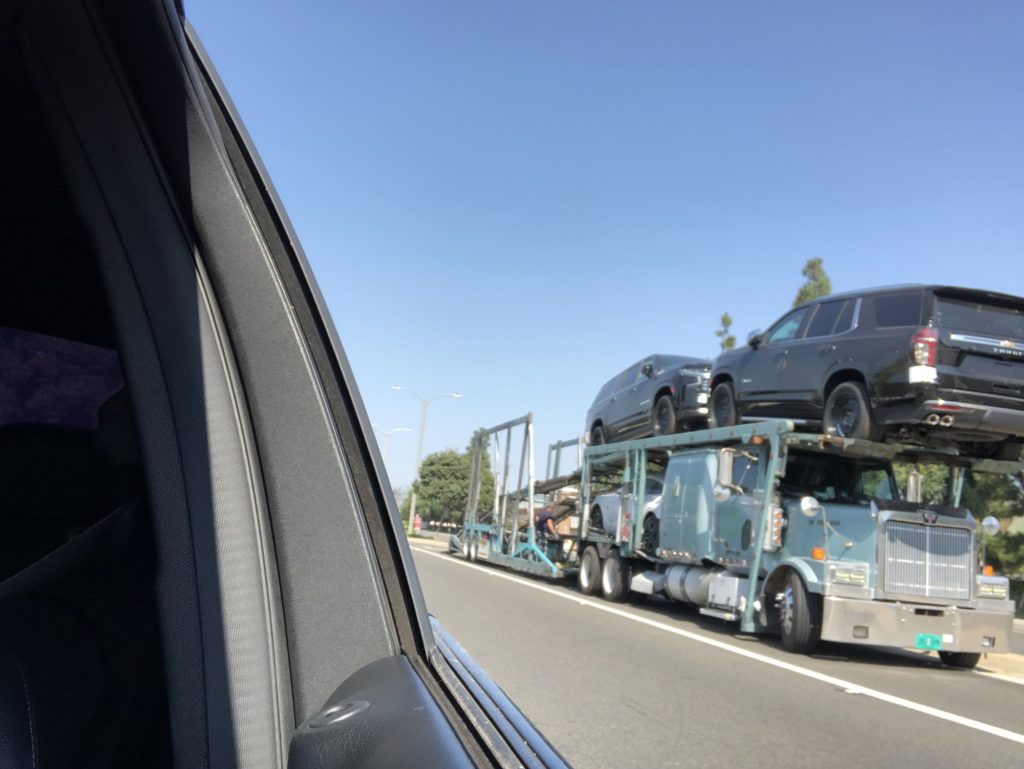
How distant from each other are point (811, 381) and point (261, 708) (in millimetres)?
11164

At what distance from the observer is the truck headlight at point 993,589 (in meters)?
11.2

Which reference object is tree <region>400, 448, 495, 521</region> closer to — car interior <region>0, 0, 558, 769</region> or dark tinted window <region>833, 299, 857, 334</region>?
dark tinted window <region>833, 299, 857, 334</region>

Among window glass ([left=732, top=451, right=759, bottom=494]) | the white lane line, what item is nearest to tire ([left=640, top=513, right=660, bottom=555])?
the white lane line

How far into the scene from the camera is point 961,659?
1137 centimetres

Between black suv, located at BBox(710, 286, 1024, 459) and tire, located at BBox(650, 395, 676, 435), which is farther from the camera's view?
tire, located at BBox(650, 395, 676, 435)

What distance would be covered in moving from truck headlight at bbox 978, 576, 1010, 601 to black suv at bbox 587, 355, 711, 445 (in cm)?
532

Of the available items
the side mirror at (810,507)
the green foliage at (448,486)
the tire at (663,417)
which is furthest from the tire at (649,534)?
the green foliage at (448,486)

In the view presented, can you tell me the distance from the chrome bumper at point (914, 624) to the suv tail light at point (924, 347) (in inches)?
111

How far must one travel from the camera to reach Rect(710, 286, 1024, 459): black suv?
9.94 metres

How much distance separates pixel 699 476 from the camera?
13.9 meters

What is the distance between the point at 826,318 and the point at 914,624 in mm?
3801

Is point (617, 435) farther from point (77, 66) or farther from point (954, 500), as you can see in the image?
point (77, 66)

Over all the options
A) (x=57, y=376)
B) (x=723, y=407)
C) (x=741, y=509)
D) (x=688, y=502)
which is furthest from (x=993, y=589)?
(x=57, y=376)

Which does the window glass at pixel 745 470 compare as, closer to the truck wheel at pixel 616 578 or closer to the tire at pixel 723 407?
the tire at pixel 723 407
